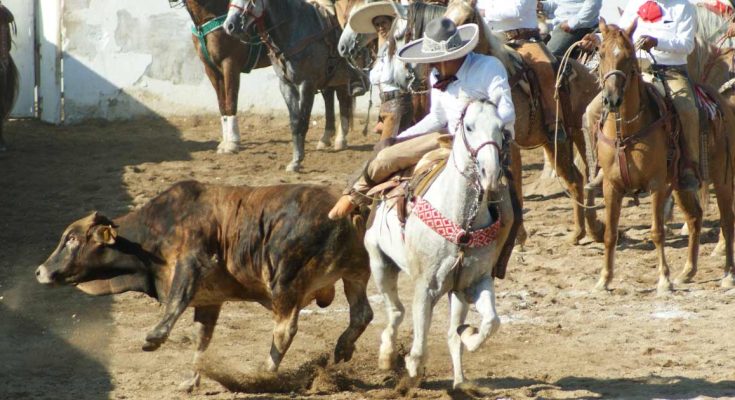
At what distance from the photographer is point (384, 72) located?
36.8 feet

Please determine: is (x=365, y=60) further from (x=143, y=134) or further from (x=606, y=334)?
(x=606, y=334)

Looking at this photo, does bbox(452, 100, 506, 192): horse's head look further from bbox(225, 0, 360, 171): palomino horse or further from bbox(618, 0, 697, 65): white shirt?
bbox(225, 0, 360, 171): palomino horse

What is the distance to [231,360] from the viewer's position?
8.84 m

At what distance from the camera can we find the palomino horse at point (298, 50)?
15.8 m

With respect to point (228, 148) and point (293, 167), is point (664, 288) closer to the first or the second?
point (293, 167)

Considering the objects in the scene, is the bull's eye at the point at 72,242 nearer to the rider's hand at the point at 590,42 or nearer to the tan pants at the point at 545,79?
the tan pants at the point at 545,79

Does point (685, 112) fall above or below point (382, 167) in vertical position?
below

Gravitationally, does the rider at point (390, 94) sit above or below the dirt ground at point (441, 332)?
above

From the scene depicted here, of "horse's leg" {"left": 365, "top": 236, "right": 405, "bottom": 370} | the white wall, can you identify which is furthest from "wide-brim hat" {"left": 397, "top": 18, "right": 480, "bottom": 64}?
the white wall

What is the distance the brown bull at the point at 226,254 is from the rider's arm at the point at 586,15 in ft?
20.7

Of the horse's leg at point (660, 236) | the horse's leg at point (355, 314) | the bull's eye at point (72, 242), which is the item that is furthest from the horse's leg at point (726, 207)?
the bull's eye at point (72, 242)

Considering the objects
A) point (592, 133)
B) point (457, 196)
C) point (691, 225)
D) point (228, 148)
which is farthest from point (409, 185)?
point (228, 148)

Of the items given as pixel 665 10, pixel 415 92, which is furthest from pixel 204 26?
pixel 665 10

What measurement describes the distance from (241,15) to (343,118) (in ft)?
7.92
